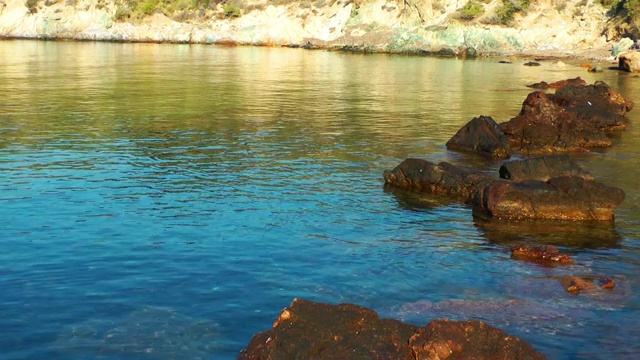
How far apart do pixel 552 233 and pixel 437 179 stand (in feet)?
15.8

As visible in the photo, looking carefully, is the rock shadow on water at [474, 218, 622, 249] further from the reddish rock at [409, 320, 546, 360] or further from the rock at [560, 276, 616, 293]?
the reddish rock at [409, 320, 546, 360]

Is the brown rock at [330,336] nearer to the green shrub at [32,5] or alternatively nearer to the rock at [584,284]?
the rock at [584,284]

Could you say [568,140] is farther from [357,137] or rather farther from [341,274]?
[341,274]

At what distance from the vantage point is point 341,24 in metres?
122

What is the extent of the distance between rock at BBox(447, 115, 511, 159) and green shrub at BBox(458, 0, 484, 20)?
267 feet

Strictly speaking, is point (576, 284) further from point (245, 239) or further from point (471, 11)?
point (471, 11)

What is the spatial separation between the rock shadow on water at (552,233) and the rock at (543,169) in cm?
329

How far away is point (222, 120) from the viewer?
38156mm

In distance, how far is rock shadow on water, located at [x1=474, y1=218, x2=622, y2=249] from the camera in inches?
722

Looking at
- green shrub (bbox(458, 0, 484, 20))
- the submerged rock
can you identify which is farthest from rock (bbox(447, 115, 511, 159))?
green shrub (bbox(458, 0, 484, 20))

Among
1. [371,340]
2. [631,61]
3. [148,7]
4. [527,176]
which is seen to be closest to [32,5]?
[148,7]

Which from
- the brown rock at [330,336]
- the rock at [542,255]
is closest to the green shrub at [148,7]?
the rock at [542,255]

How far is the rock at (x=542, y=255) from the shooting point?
16594 millimetres

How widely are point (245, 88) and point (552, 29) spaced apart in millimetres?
60684
